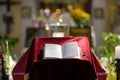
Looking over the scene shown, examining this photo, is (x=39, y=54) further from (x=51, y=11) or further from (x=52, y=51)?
(x=51, y=11)

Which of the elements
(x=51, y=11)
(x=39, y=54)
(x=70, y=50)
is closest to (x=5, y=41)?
(x=39, y=54)

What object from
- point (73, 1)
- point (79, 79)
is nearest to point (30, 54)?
point (79, 79)

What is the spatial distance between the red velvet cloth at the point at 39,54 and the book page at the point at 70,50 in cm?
5

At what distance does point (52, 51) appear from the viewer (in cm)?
203

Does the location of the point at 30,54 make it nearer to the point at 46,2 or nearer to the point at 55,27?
the point at 55,27

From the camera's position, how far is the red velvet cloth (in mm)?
2047

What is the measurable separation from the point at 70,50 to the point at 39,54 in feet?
0.61

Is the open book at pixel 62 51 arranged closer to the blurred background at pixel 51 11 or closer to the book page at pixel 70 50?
the book page at pixel 70 50

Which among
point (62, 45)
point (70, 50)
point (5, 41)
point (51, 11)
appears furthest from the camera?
point (51, 11)

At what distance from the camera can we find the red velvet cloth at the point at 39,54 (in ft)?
6.72

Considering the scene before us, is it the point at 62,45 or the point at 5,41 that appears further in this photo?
the point at 5,41

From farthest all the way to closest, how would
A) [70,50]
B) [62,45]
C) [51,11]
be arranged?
[51,11] < [62,45] < [70,50]

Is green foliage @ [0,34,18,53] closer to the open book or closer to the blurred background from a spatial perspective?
the open book

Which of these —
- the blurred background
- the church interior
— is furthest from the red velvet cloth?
the blurred background
